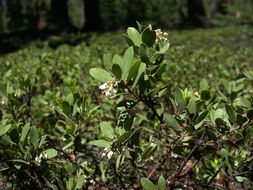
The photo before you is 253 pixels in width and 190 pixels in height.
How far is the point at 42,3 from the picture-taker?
80.8 ft

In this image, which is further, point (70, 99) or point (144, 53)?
point (70, 99)

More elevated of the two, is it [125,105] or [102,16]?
[125,105]

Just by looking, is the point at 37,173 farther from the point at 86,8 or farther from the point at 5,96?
the point at 86,8

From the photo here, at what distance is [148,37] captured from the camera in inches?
56.2

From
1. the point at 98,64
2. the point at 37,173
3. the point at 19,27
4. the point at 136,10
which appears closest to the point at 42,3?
the point at 19,27

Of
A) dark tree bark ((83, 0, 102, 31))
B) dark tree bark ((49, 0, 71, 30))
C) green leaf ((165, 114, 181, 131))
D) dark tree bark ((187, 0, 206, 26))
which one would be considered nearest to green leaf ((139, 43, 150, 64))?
green leaf ((165, 114, 181, 131))

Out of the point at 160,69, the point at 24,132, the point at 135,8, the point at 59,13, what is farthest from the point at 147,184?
the point at 135,8

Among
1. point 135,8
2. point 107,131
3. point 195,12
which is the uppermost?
point 107,131

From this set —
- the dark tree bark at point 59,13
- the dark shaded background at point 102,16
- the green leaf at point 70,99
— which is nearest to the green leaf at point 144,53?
the green leaf at point 70,99

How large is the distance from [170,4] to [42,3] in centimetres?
856

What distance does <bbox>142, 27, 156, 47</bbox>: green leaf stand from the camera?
141cm

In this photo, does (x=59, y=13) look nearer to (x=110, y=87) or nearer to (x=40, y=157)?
(x=40, y=157)

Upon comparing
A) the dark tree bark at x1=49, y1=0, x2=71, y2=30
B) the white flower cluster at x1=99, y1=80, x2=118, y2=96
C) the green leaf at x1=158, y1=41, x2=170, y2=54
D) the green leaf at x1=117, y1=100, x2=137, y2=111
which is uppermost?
the green leaf at x1=158, y1=41, x2=170, y2=54

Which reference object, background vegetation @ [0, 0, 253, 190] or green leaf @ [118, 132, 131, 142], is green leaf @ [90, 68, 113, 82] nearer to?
background vegetation @ [0, 0, 253, 190]
